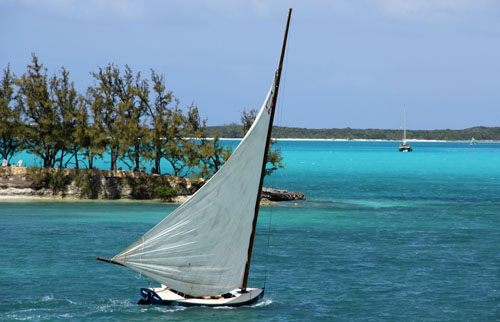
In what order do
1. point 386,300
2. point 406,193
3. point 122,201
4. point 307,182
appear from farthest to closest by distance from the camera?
point 307,182
point 406,193
point 122,201
point 386,300

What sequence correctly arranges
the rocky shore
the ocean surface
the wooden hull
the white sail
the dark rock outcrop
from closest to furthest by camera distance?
1. the white sail
2. the wooden hull
3. the ocean surface
4. the rocky shore
5. the dark rock outcrop

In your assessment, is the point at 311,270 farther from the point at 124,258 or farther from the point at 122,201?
the point at 122,201

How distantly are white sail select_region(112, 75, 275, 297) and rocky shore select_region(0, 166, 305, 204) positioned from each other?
141 ft

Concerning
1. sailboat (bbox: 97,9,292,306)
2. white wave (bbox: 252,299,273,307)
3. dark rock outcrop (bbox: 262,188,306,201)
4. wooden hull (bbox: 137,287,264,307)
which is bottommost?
white wave (bbox: 252,299,273,307)

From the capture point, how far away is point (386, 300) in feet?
104

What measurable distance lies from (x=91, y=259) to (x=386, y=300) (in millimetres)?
16821

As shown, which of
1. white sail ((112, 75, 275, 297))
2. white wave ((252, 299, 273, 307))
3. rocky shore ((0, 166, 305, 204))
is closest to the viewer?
white sail ((112, 75, 275, 297))

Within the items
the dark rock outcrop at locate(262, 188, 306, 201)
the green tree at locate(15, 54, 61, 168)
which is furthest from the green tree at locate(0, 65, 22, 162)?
the dark rock outcrop at locate(262, 188, 306, 201)

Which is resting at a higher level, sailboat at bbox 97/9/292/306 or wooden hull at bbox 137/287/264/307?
sailboat at bbox 97/9/292/306

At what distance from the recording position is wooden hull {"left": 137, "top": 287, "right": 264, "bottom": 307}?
27.0 m

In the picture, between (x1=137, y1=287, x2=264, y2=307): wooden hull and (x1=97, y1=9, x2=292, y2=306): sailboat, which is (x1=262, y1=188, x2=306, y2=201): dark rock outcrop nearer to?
(x1=137, y1=287, x2=264, y2=307): wooden hull

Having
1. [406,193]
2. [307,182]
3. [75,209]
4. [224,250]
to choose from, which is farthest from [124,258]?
[307,182]

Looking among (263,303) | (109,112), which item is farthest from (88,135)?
(263,303)

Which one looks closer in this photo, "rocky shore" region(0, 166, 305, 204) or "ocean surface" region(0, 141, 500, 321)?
"ocean surface" region(0, 141, 500, 321)
